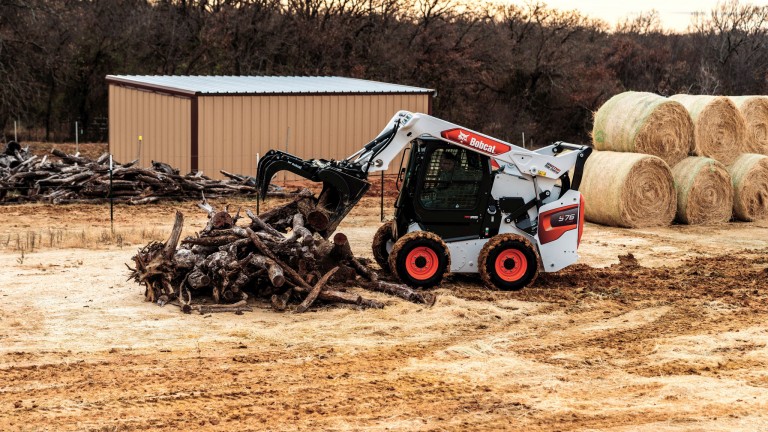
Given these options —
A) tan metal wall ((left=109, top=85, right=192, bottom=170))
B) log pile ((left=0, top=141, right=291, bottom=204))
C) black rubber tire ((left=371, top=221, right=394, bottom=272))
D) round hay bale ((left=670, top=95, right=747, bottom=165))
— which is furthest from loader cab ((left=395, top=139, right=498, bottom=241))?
tan metal wall ((left=109, top=85, right=192, bottom=170))

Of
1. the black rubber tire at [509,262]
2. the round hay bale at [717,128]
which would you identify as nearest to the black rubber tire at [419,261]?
the black rubber tire at [509,262]

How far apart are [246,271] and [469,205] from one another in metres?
3.05

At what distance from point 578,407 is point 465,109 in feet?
97.8

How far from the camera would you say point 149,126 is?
27906 mm

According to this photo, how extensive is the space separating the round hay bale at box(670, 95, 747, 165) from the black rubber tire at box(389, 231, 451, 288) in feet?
29.1

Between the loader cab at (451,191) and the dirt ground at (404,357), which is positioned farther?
the loader cab at (451,191)

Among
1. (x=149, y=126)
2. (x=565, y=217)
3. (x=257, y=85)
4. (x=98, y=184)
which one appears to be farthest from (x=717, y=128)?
(x=149, y=126)

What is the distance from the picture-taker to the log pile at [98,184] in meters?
22.1

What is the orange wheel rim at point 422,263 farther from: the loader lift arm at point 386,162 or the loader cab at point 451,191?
the loader lift arm at point 386,162

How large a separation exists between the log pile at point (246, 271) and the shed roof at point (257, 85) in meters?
12.1

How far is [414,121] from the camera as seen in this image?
1399 centimetres

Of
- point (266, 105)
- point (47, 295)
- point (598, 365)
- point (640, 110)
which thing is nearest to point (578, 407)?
point (598, 365)

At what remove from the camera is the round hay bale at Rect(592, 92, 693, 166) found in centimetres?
2044

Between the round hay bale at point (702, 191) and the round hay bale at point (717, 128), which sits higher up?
the round hay bale at point (717, 128)
